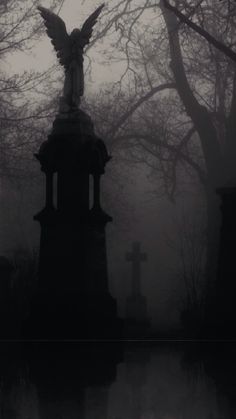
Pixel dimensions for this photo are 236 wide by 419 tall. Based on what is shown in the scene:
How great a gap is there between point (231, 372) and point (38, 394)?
207 cm

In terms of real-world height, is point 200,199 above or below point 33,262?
above

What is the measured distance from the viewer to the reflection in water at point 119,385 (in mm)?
5285

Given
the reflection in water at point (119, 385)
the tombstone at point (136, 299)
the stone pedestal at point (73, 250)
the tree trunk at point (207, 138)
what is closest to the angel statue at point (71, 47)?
the stone pedestal at point (73, 250)

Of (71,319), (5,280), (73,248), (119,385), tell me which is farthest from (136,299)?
(119,385)

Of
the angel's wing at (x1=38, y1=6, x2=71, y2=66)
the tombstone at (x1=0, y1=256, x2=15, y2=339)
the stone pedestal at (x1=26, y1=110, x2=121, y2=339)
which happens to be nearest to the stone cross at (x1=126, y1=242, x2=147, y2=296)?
the tombstone at (x1=0, y1=256, x2=15, y2=339)

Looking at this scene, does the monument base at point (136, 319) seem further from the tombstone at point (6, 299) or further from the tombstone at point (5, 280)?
the tombstone at point (5, 280)

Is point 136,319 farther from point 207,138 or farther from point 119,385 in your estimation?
point 119,385

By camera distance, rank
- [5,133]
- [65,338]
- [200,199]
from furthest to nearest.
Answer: [200,199], [5,133], [65,338]

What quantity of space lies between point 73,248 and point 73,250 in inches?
1.2

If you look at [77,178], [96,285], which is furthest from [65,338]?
[77,178]

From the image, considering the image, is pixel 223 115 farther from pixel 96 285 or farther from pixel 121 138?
pixel 96 285

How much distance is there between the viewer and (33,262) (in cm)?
1434

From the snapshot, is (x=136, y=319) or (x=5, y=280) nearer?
(x=5, y=280)

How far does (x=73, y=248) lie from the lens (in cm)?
1184
